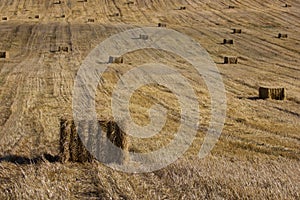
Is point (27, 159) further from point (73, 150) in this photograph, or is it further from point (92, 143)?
point (92, 143)

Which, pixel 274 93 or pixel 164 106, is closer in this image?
pixel 164 106

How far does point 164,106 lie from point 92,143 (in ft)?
23.5

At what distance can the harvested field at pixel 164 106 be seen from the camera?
7637mm

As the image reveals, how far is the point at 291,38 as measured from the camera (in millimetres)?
35062

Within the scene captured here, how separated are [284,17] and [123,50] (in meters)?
19.8

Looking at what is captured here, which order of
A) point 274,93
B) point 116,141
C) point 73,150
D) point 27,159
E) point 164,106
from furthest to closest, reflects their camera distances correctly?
point 274,93 < point 164,106 < point 27,159 < point 116,141 < point 73,150

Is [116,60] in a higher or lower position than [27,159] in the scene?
lower

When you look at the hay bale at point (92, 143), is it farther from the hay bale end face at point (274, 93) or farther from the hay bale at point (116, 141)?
the hay bale end face at point (274, 93)

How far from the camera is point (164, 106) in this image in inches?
635

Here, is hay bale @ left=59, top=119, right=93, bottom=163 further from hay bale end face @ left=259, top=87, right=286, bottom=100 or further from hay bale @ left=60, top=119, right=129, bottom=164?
hay bale end face @ left=259, top=87, right=286, bottom=100

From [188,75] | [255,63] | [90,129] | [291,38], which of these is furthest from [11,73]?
[291,38]

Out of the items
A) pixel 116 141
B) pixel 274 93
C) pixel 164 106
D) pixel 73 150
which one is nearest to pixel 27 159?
pixel 73 150

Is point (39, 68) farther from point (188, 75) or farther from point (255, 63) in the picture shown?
point (255, 63)

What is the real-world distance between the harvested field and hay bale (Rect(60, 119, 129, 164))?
85 millimetres
